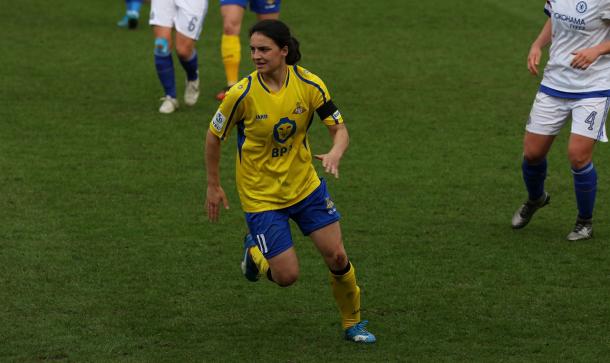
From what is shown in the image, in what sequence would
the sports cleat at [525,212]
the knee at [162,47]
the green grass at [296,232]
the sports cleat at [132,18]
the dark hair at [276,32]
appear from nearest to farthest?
the dark hair at [276,32] < the green grass at [296,232] < the sports cleat at [525,212] < the knee at [162,47] < the sports cleat at [132,18]

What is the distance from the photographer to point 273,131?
21.5ft

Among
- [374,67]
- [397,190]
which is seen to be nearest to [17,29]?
[374,67]

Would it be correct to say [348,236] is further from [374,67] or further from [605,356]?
[374,67]

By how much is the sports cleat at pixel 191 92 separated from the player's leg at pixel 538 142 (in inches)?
180

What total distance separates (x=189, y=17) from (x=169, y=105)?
0.92 metres

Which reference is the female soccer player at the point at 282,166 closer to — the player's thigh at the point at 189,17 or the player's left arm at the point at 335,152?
the player's left arm at the point at 335,152

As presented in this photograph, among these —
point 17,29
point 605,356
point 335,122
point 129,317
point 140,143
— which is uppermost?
point 335,122

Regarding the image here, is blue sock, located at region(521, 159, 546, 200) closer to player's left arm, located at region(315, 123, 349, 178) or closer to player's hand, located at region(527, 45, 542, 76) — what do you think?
player's hand, located at region(527, 45, 542, 76)

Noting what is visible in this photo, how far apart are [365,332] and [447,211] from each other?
2.84 m

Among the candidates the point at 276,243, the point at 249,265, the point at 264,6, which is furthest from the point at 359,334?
the point at 264,6

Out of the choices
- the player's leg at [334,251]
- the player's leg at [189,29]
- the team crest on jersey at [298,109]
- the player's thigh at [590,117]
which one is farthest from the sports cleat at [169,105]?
the team crest on jersey at [298,109]

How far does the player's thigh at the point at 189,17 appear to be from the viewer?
12.0 meters

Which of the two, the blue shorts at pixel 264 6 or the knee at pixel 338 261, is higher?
the knee at pixel 338 261

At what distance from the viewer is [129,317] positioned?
707cm
